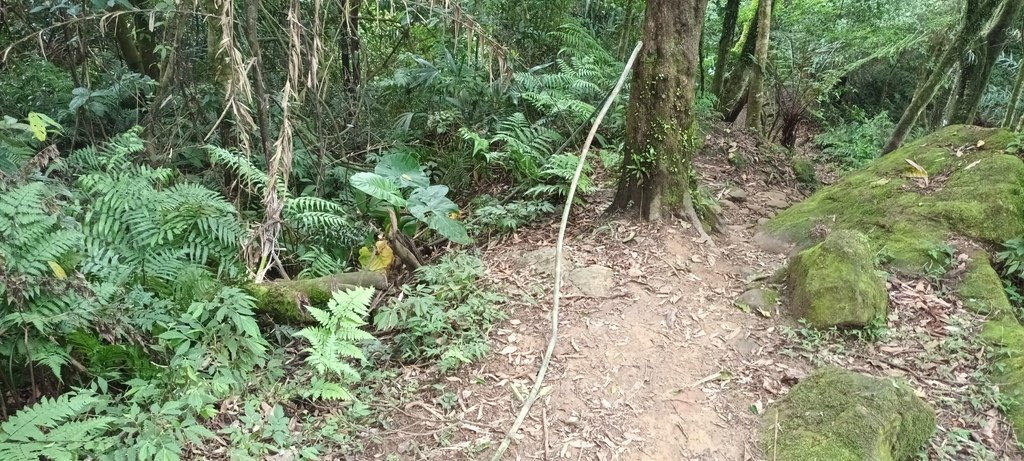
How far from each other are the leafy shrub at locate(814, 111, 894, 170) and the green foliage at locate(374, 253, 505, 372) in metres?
7.55

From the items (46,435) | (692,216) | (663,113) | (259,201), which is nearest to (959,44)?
(692,216)

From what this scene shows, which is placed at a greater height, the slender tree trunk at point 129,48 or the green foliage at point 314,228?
the slender tree trunk at point 129,48

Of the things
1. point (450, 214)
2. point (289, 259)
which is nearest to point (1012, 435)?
point (450, 214)

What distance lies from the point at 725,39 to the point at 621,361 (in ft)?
23.2

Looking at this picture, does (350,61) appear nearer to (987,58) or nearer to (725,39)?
(725,39)

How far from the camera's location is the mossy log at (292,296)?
394 centimetres

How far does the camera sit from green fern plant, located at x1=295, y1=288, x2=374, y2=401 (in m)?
3.05

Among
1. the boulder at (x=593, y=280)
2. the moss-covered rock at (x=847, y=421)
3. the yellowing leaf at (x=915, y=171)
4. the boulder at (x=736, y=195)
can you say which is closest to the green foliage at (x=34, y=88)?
the boulder at (x=593, y=280)

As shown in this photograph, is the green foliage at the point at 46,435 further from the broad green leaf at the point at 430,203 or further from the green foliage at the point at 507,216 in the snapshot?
the green foliage at the point at 507,216

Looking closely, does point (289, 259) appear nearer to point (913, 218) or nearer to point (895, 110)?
point (913, 218)

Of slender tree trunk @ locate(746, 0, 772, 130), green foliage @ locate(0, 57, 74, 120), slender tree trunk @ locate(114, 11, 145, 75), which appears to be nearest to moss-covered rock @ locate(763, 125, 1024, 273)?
slender tree trunk @ locate(746, 0, 772, 130)

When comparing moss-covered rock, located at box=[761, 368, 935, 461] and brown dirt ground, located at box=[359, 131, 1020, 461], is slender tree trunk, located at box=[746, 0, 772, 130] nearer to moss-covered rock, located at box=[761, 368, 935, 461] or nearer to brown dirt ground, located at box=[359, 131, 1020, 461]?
brown dirt ground, located at box=[359, 131, 1020, 461]

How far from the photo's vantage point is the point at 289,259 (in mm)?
4637

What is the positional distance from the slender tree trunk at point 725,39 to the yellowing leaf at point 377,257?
263 inches
